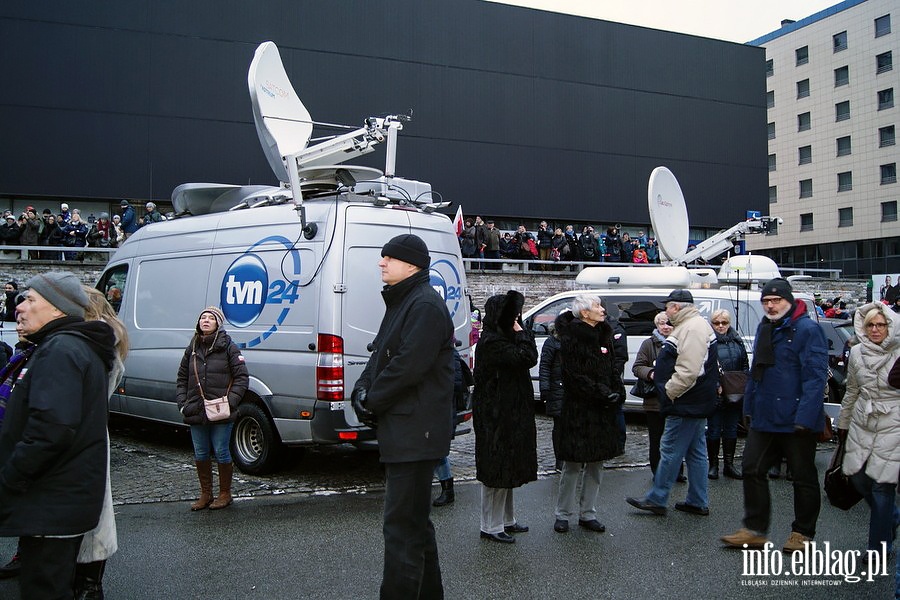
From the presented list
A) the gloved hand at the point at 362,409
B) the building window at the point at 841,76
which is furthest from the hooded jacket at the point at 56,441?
the building window at the point at 841,76

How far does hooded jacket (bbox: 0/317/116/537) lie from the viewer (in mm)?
3281

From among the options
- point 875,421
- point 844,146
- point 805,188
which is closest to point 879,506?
point 875,421

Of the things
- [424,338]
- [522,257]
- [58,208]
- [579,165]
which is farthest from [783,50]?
[424,338]

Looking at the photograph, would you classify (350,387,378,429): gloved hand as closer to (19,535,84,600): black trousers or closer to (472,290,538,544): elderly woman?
(19,535,84,600): black trousers

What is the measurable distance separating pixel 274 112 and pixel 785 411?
6.31 m

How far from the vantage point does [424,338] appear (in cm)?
388

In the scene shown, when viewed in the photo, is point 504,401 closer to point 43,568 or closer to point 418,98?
point 43,568

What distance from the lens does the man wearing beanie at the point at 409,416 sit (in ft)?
12.6

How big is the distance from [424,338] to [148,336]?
618cm

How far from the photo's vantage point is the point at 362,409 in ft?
12.9

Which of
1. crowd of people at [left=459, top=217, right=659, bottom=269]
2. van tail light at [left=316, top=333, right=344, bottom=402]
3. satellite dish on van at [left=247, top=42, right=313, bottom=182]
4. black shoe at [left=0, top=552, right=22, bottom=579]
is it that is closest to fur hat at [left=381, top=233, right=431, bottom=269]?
black shoe at [left=0, top=552, right=22, bottom=579]

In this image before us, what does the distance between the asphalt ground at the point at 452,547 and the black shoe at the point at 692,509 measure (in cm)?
8

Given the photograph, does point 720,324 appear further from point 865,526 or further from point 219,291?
point 219,291

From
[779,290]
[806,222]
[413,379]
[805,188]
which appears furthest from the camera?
[805,188]
